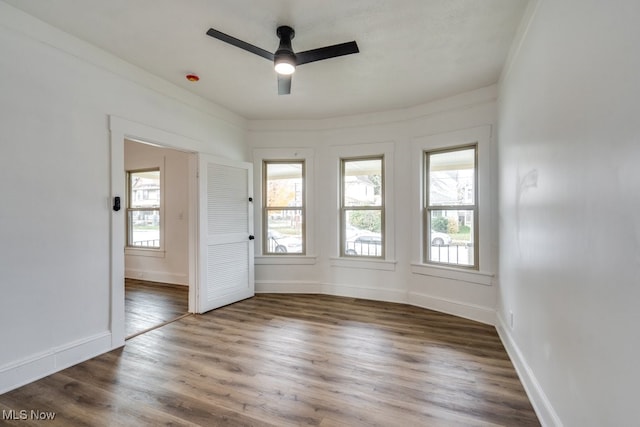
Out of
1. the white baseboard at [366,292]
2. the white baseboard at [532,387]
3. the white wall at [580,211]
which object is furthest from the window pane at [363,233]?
the white wall at [580,211]

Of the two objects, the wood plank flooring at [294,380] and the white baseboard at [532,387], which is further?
the wood plank flooring at [294,380]

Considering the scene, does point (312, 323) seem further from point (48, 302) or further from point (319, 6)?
point (319, 6)

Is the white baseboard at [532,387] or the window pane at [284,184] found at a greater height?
the window pane at [284,184]

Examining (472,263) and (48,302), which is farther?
(472,263)

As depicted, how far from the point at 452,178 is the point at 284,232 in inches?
102

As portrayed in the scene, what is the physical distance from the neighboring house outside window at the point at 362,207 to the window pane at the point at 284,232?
0.70 metres

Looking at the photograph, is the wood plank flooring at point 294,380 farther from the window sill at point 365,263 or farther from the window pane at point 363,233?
the window pane at point 363,233

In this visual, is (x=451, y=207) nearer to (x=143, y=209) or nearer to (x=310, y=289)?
(x=310, y=289)

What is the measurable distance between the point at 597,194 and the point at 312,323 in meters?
2.87

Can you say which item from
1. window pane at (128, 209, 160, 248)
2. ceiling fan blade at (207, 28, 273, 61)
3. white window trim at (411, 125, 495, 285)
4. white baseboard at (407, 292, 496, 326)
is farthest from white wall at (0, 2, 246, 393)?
white baseboard at (407, 292, 496, 326)

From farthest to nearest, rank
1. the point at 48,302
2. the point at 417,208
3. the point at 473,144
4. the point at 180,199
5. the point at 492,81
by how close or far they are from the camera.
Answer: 1. the point at 180,199
2. the point at 417,208
3. the point at 473,144
4. the point at 492,81
5. the point at 48,302

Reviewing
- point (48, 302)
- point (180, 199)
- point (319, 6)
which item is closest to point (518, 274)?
point (319, 6)

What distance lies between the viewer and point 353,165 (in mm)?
4602

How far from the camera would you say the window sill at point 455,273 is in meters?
3.46
